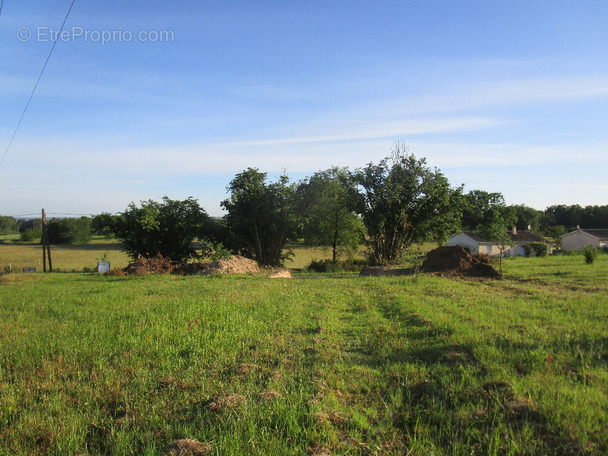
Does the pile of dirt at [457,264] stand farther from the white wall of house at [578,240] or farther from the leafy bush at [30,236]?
the leafy bush at [30,236]

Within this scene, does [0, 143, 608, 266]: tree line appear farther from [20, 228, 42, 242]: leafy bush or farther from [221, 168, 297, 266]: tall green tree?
[20, 228, 42, 242]: leafy bush

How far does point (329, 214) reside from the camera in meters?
33.8

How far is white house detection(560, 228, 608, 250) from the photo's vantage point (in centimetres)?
5741

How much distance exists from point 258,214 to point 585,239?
58381 millimetres

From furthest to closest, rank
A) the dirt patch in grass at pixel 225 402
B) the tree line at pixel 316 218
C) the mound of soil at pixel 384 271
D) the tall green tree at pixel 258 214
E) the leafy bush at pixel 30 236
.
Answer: the leafy bush at pixel 30 236, the tall green tree at pixel 258 214, the tree line at pixel 316 218, the mound of soil at pixel 384 271, the dirt patch in grass at pixel 225 402

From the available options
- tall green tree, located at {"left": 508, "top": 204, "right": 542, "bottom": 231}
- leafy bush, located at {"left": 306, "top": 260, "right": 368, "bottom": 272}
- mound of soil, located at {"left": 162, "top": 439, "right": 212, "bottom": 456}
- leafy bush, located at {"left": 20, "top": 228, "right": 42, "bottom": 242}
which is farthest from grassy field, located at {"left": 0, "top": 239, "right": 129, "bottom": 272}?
tall green tree, located at {"left": 508, "top": 204, "right": 542, "bottom": 231}

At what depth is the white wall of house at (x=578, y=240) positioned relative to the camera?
57.8 m

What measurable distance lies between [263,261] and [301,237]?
4.45m

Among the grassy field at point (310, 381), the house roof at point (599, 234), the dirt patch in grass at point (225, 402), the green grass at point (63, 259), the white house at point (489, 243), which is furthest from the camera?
the house roof at point (599, 234)

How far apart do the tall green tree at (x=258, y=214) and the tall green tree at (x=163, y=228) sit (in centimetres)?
301

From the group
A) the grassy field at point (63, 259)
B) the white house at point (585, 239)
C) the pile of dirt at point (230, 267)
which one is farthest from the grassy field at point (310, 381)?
the white house at point (585, 239)

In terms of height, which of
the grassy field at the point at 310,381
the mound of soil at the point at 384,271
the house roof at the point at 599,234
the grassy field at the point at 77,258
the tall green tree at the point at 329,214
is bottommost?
the grassy field at the point at 77,258

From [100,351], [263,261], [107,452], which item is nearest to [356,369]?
[107,452]

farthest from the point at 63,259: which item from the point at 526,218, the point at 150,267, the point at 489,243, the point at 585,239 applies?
the point at 526,218
